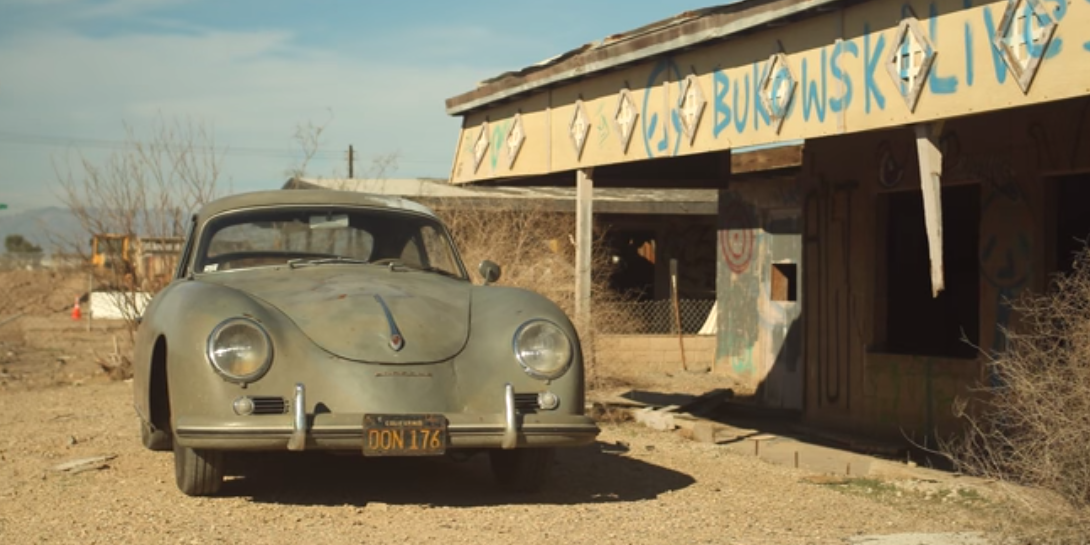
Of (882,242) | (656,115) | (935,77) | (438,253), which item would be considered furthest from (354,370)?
(882,242)

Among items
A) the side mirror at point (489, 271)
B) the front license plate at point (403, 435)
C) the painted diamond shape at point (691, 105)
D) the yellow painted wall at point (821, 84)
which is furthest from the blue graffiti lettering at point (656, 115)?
the front license plate at point (403, 435)

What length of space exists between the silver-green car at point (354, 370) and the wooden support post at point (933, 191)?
2244 millimetres

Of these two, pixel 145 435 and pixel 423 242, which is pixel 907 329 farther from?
pixel 145 435

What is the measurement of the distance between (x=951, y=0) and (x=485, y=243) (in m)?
10.5

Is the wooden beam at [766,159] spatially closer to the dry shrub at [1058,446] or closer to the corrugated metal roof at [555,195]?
the corrugated metal roof at [555,195]

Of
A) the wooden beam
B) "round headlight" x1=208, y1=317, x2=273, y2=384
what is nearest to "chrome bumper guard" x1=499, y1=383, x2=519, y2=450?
"round headlight" x1=208, y1=317, x2=273, y2=384

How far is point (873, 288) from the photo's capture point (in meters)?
11.5

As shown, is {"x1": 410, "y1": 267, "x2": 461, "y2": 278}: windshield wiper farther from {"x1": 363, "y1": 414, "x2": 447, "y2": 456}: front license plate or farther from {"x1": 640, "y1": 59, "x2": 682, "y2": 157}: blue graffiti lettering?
{"x1": 640, "y1": 59, "x2": 682, "y2": 157}: blue graffiti lettering

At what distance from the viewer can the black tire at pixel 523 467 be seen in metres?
6.85

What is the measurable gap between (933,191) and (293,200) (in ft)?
12.6

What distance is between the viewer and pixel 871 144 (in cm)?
1148

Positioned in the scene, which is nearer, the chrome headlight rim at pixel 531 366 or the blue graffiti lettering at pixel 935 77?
the chrome headlight rim at pixel 531 366

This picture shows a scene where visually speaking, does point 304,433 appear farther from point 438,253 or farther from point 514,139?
point 514,139

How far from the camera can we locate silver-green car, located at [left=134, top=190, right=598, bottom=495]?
585 centimetres
